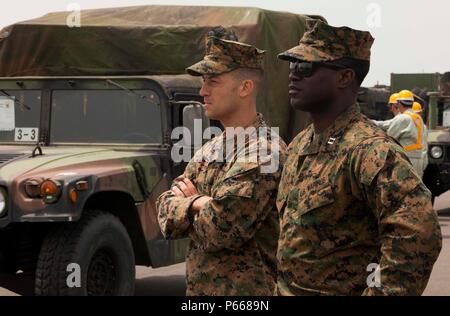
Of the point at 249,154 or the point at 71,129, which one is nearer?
the point at 249,154

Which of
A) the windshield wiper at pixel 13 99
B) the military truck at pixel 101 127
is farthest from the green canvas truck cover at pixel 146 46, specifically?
the windshield wiper at pixel 13 99

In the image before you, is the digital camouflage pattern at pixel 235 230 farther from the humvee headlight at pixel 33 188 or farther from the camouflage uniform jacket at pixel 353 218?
the humvee headlight at pixel 33 188

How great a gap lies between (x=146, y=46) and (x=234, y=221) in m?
4.58

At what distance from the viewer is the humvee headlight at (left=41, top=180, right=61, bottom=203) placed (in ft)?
18.5

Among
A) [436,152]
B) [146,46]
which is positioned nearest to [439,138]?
[436,152]

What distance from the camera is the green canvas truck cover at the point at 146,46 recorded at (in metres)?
7.60

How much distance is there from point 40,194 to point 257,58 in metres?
2.40

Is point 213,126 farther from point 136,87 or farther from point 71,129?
point 71,129

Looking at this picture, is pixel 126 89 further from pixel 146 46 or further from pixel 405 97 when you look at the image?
pixel 405 97

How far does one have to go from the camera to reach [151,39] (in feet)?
25.2

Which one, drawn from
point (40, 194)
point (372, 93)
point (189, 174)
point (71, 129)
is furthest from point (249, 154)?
point (372, 93)

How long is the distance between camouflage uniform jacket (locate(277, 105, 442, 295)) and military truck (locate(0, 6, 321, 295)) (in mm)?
3081

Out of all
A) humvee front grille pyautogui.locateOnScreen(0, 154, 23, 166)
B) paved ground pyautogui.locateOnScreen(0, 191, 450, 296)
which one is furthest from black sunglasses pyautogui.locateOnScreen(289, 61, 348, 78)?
paved ground pyautogui.locateOnScreen(0, 191, 450, 296)

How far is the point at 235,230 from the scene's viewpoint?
10.7 ft
